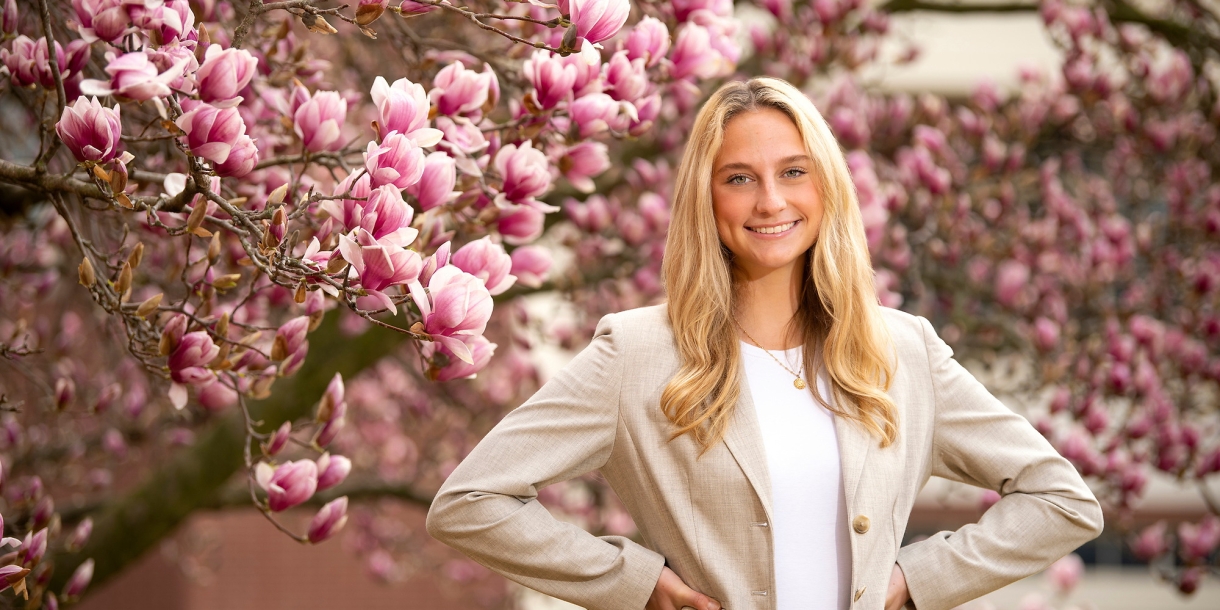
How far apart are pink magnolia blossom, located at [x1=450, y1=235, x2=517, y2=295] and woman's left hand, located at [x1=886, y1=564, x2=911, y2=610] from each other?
79cm

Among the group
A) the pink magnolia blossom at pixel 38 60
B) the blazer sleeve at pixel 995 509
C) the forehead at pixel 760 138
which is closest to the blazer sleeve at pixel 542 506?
the forehead at pixel 760 138

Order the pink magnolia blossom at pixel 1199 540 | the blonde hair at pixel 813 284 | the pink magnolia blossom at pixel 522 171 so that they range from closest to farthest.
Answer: the blonde hair at pixel 813 284
the pink magnolia blossom at pixel 522 171
the pink magnolia blossom at pixel 1199 540

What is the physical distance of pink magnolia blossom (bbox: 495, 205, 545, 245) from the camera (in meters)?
1.96

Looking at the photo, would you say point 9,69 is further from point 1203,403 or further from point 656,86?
point 1203,403

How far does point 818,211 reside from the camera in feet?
6.06

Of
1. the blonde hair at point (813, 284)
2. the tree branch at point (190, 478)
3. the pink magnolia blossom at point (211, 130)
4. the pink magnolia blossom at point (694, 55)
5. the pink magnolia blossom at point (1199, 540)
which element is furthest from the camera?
the pink magnolia blossom at point (1199, 540)

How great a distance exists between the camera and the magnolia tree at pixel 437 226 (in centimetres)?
153

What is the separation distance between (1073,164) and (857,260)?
10.3ft

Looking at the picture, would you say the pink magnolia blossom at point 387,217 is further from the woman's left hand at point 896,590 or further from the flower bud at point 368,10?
the woman's left hand at point 896,590

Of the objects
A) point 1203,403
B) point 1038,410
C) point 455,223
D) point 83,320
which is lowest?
point 1038,410

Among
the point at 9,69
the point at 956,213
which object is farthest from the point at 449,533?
the point at 956,213

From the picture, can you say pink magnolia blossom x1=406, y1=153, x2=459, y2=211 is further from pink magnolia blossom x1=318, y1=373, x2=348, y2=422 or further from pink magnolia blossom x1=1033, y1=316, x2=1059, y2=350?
pink magnolia blossom x1=1033, y1=316, x2=1059, y2=350

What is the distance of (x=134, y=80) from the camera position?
4.42ft

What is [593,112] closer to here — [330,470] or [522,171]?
[522,171]
